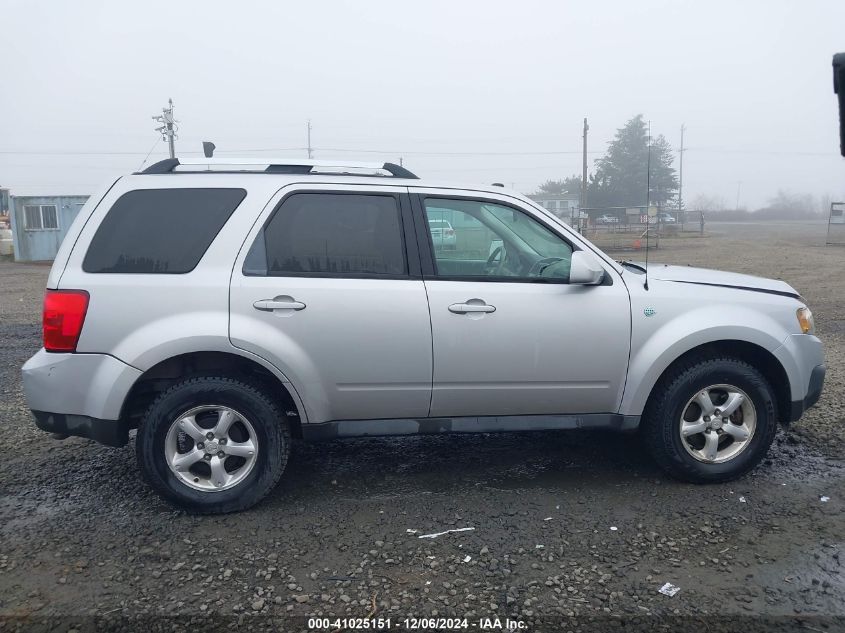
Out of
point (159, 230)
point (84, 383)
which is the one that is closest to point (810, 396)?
point (159, 230)

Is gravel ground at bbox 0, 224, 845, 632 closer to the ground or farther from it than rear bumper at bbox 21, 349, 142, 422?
closer to the ground

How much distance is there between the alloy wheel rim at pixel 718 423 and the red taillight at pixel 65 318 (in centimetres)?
350

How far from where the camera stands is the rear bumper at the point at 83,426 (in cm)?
397

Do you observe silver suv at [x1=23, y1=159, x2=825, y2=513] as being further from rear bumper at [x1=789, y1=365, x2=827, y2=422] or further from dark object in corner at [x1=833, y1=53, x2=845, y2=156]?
dark object in corner at [x1=833, y1=53, x2=845, y2=156]

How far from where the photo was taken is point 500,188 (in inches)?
181

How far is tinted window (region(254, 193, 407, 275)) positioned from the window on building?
75.1 feet

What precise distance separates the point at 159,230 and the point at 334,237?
0.99 meters

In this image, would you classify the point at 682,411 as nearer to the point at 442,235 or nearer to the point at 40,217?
the point at 442,235

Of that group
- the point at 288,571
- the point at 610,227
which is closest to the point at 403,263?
the point at 288,571

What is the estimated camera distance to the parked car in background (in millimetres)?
4332

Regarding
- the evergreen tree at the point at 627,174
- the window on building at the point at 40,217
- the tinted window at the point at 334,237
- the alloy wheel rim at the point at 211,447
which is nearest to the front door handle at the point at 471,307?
the tinted window at the point at 334,237

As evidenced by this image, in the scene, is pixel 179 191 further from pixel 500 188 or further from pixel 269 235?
pixel 500 188

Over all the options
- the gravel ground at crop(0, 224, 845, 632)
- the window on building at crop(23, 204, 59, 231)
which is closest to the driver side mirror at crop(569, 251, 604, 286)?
the gravel ground at crop(0, 224, 845, 632)

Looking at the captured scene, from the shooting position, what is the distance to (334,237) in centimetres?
423
